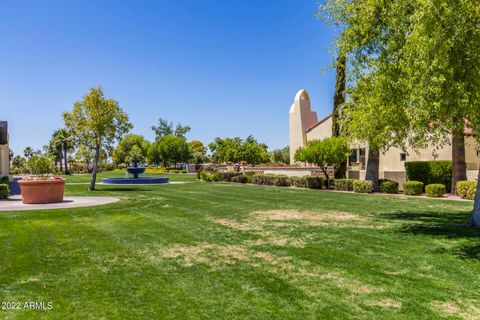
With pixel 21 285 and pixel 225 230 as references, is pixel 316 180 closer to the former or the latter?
pixel 225 230

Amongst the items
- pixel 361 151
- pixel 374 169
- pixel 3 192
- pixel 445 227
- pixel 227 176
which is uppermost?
pixel 361 151

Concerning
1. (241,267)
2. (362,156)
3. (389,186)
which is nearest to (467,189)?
(389,186)

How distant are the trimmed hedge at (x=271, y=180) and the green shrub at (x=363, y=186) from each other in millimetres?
7877

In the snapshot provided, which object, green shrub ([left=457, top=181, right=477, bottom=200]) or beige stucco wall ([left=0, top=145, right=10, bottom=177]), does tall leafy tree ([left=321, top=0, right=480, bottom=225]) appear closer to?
green shrub ([left=457, top=181, right=477, bottom=200])

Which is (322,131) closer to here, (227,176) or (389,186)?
(227,176)

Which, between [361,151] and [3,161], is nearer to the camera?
[361,151]

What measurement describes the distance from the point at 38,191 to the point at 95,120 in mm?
9840

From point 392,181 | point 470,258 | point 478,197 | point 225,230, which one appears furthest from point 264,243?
point 392,181

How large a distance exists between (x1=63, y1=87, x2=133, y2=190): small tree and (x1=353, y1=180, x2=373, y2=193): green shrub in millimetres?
16311

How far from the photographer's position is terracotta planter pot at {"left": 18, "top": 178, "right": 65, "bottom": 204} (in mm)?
18775

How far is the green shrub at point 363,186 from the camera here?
26047 millimetres

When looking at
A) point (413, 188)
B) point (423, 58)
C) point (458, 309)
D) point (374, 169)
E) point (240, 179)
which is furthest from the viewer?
point (240, 179)

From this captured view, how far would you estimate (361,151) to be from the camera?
37.0m

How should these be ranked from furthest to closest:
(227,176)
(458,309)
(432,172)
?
1. (227,176)
2. (432,172)
3. (458,309)
